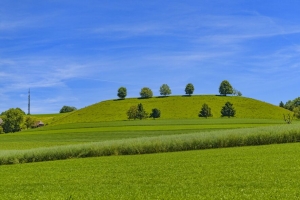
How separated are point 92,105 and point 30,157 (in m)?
150

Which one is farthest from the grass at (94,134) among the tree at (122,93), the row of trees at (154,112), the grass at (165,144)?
the tree at (122,93)

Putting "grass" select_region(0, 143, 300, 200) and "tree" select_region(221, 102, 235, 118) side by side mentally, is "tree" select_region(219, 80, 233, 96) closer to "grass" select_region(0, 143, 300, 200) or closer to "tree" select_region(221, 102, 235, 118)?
"tree" select_region(221, 102, 235, 118)

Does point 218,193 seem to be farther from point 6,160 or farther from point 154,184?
point 6,160

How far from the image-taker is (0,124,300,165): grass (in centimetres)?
3334

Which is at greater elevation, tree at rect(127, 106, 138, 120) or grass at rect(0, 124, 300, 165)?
tree at rect(127, 106, 138, 120)

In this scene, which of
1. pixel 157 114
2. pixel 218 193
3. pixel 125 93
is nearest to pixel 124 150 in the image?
pixel 218 193

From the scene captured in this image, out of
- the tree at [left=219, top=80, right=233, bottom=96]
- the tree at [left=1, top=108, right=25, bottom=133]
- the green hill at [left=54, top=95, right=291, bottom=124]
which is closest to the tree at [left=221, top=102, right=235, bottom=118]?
A: the green hill at [left=54, top=95, right=291, bottom=124]

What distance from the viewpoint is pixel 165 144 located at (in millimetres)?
34219

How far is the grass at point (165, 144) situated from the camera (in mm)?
33344

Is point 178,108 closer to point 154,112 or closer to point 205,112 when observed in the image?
point 154,112

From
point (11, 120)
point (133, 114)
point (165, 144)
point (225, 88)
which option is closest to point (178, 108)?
point (133, 114)

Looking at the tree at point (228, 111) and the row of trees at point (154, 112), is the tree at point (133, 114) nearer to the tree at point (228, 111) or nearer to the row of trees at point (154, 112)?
the row of trees at point (154, 112)

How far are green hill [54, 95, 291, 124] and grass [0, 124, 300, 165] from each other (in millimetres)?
114473

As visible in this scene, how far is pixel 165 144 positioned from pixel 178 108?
132 m
